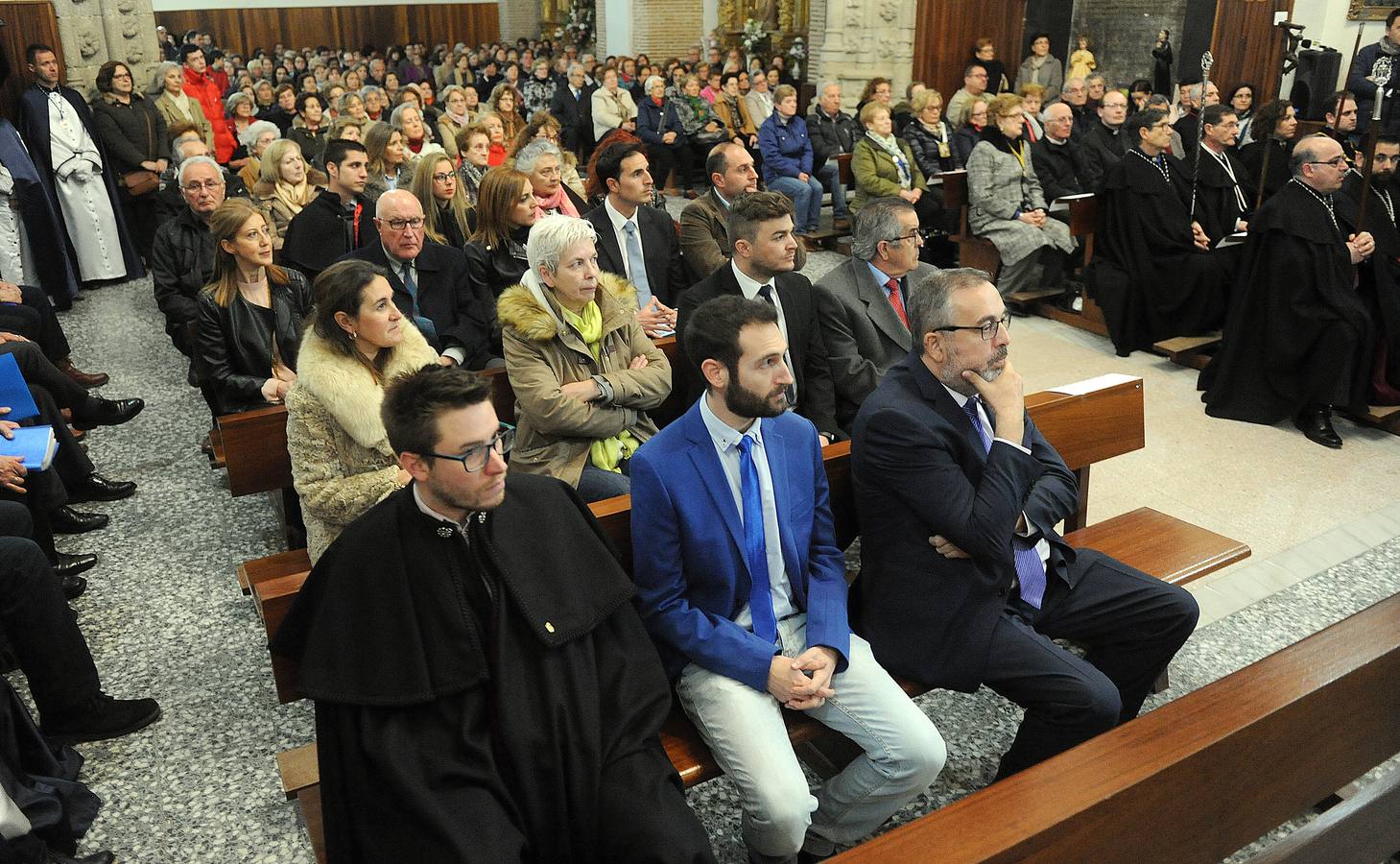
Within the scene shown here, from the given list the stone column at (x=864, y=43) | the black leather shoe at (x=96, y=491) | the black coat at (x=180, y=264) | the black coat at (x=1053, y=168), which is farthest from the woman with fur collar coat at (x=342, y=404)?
the stone column at (x=864, y=43)

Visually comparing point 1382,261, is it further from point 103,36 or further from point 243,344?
point 103,36

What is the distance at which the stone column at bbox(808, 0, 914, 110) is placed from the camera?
41.6ft

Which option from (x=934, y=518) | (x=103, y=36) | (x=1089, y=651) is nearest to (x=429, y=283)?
(x=934, y=518)

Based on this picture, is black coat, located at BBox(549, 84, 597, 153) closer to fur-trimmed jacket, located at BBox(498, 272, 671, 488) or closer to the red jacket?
the red jacket

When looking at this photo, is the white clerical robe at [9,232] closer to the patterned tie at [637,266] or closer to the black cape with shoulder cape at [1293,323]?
the patterned tie at [637,266]

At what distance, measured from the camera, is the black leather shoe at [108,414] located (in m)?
4.98

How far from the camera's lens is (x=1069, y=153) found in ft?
27.2

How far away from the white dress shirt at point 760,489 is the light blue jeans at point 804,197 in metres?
7.02

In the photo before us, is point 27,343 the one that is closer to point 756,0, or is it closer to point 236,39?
point 756,0

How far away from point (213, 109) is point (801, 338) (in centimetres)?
855

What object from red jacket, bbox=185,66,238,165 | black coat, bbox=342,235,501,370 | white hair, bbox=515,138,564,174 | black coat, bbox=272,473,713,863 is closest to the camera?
black coat, bbox=272,473,713,863

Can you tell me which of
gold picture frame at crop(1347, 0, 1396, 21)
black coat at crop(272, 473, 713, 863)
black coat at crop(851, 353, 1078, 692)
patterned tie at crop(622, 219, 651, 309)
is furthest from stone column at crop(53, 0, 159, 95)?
gold picture frame at crop(1347, 0, 1396, 21)

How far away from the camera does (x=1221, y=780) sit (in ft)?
6.72

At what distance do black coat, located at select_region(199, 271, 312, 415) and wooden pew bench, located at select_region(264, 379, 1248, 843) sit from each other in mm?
1392
